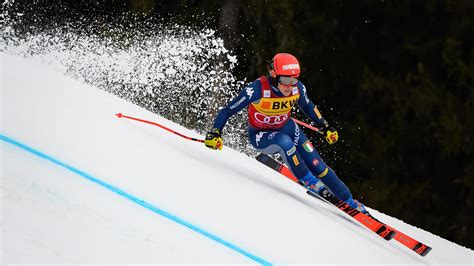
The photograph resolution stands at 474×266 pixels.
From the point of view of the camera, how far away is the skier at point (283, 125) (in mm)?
4758

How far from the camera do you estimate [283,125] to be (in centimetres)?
511

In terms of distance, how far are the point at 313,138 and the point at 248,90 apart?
7.08m

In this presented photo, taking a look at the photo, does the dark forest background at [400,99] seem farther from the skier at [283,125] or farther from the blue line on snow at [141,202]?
the blue line on snow at [141,202]

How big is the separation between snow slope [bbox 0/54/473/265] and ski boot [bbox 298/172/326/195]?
13cm

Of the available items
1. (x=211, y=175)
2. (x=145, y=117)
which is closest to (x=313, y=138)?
(x=145, y=117)

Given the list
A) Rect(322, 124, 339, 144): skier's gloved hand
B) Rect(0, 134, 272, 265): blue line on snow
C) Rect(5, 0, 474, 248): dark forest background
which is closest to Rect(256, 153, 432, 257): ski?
Rect(322, 124, 339, 144): skier's gloved hand

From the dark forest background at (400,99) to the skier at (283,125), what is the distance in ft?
21.3

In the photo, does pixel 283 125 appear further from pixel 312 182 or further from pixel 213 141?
pixel 213 141

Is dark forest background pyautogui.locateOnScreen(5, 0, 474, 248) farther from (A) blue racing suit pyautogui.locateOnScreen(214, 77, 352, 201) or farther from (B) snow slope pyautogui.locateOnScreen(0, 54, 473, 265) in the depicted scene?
(B) snow slope pyautogui.locateOnScreen(0, 54, 473, 265)

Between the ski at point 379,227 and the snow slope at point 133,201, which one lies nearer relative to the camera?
the snow slope at point 133,201

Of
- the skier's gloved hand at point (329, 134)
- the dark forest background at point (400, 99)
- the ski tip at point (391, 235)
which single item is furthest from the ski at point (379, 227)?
the dark forest background at point (400, 99)

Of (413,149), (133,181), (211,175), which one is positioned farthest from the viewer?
(413,149)

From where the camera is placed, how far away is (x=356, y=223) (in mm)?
5051

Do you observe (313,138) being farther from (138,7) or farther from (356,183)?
(138,7)
